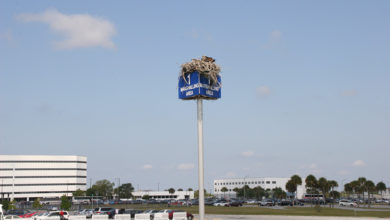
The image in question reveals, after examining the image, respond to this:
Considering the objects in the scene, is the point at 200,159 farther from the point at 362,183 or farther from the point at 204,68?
the point at 362,183

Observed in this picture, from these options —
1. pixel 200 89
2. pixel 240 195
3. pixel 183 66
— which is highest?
pixel 183 66

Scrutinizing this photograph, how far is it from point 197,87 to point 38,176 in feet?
546

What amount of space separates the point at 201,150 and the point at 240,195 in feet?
590

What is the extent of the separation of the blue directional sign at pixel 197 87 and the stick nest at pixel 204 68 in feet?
0.63

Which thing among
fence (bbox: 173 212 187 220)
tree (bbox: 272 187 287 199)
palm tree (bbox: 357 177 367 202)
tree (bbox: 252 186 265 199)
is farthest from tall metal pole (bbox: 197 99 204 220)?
tree (bbox: 252 186 265 199)

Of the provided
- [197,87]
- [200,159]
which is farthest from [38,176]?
[197,87]

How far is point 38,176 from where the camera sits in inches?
6821

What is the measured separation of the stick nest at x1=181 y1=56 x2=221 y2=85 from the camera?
21469 mm

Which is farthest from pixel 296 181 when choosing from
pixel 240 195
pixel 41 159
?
pixel 41 159

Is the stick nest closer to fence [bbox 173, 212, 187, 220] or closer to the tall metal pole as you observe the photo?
the tall metal pole

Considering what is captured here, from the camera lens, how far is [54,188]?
174m

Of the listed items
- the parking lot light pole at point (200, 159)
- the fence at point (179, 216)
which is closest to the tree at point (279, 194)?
the fence at point (179, 216)

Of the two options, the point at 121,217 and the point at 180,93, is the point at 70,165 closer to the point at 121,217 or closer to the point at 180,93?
the point at 121,217

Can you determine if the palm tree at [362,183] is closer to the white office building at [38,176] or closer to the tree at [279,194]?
the tree at [279,194]
